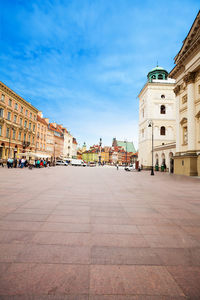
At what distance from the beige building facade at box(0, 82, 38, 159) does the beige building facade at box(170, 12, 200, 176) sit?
1218 inches

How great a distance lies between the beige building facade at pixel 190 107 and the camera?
2138 centimetres

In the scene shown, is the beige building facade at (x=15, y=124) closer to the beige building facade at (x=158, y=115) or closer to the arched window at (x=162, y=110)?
the beige building facade at (x=158, y=115)

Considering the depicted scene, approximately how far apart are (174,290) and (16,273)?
1.88m

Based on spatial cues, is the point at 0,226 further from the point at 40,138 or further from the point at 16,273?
the point at 40,138

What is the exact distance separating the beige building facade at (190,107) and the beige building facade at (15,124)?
30.9 metres

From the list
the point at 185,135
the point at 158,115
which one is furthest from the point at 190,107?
the point at 158,115

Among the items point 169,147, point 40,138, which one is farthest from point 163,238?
point 40,138

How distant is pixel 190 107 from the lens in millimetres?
22859

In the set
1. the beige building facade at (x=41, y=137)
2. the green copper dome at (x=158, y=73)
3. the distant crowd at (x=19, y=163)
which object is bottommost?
the distant crowd at (x=19, y=163)

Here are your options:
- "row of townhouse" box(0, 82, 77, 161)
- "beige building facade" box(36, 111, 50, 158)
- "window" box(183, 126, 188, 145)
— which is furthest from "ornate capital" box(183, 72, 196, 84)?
"beige building facade" box(36, 111, 50, 158)

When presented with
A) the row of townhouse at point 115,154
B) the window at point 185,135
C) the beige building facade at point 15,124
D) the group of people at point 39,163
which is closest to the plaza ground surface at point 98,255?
the window at point 185,135

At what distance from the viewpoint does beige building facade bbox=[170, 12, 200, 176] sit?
2138 centimetres

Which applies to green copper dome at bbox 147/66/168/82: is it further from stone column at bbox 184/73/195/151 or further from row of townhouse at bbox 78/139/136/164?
row of townhouse at bbox 78/139/136/164

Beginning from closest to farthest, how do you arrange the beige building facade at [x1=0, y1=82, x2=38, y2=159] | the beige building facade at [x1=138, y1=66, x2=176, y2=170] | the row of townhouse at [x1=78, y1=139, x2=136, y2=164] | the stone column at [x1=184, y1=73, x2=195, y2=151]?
the stone column at [x1=184, y1=73, x2=195, y2=151], the beige building facade at [x1=0, y1=82, x2=38, y2=159], the beige building facade at [x1=138, y1=66, x2=176, y2=170], the row of townhouse at [x1=78, y1=139, x2=136, y2=164]
